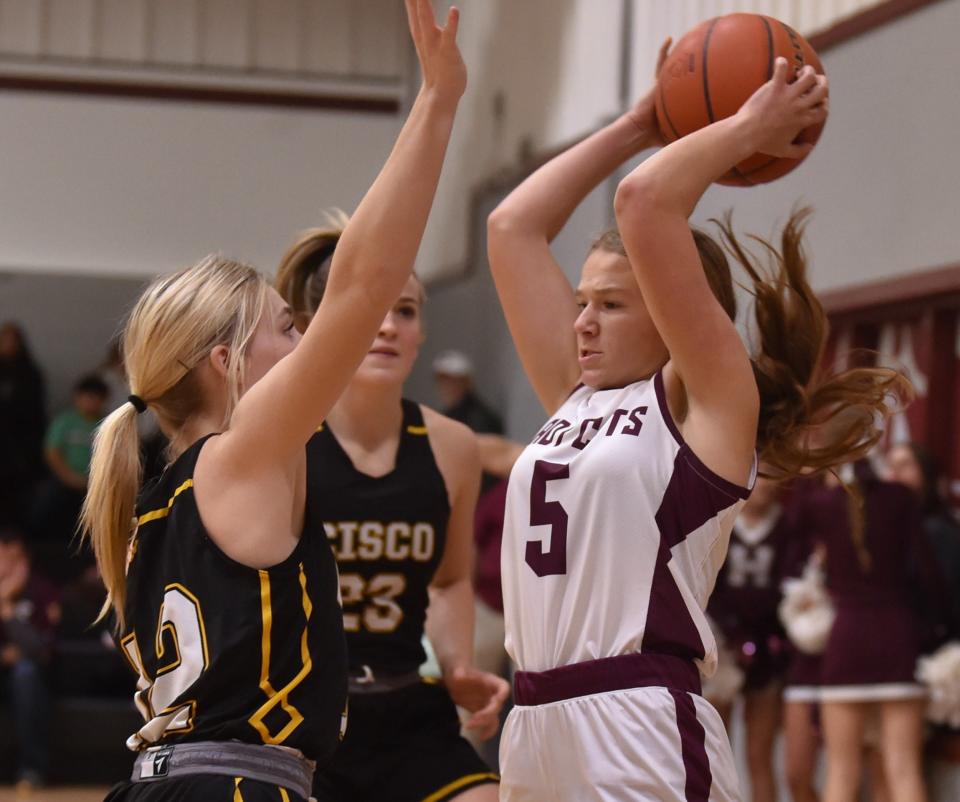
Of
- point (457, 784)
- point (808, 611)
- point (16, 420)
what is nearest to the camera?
point (457, 784)

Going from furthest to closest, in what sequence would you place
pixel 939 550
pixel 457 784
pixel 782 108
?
pixel 939 550 → pixel 457 784 → pixel 782 108

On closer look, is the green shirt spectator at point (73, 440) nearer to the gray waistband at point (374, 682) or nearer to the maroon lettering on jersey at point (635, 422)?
the gray waistband at point (374, 682)

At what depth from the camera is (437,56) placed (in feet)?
7.91

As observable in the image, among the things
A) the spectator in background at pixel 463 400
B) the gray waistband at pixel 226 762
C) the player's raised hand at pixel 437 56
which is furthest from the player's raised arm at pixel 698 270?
the spectator in background at pixel 463 400

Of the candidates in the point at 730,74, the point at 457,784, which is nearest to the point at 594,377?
the point at 730,74

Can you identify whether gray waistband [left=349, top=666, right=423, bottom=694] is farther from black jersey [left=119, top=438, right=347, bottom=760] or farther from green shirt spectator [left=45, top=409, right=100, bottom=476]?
green shirt spectator [left=45, top=409, right=100, bottom=476]

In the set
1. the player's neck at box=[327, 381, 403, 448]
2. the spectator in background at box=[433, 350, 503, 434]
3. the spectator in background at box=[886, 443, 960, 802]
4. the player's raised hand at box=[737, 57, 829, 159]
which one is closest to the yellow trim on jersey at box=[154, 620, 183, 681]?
the player's neck at box=[327, 381, 403, 448]

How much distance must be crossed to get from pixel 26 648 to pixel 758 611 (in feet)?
16.7

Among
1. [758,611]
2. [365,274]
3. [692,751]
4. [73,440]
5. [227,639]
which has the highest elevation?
[365,274]

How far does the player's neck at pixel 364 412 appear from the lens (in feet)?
11.9

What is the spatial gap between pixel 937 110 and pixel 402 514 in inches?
131

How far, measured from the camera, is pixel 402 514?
11.6 feet

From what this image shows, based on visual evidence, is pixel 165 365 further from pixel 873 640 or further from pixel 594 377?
pixel 873 640

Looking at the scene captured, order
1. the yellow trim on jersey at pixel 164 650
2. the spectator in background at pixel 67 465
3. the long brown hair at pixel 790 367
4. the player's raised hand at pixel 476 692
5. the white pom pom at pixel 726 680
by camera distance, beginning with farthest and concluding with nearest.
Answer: the spectator in background at pixel 67 465, the white pom pom at pixel 726 680, the player's raised hand at pixel 476 692, the long brown hair at pixel 790 367, the yellow trim on jersey at pixel 164 650
